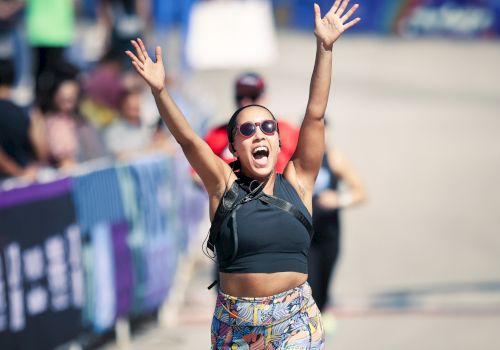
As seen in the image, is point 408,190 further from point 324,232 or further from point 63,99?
point 324,232

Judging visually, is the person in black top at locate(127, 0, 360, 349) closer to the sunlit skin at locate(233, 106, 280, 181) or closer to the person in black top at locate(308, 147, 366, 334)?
the sunlit skin at locate(233, 106, 280, 181)

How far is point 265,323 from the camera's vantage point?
16.1 ft

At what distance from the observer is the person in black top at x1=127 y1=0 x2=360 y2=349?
16.1ft

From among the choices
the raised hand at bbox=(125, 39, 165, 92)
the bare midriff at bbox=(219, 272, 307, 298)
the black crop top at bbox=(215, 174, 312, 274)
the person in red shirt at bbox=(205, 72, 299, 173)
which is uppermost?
the raised hand at bbox=(125, 39, 165, 92)

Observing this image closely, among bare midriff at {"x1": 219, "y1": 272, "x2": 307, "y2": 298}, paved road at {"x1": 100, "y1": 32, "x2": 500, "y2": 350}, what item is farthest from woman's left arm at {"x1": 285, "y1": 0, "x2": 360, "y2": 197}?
paved road at {"x1": 100, "y1": 32, "x2": 500, "y2": 350}

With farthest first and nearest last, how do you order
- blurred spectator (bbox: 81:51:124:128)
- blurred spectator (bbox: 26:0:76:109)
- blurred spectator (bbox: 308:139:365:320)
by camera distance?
blurred spectator (bbox: 26:0:76:109)
blurred spectator (bbox: 81:51:124:128)
blurred spectator (bbox: 308:139:365:320)

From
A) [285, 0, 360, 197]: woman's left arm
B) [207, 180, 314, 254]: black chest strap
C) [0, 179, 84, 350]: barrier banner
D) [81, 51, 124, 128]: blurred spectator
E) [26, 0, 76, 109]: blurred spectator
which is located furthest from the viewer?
[26, 0, 76, 109]: blurred spectator

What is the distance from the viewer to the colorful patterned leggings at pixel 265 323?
490cm

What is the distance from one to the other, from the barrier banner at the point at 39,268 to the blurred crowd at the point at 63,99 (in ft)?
1.66

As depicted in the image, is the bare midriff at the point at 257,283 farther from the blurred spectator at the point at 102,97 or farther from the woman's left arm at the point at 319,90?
the blurred spectator at the point at 102,97

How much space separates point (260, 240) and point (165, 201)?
5.02 metres

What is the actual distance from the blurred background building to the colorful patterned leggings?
2464 mm

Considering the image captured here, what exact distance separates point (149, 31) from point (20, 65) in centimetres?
244

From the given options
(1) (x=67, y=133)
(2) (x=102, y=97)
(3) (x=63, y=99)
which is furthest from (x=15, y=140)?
(2) (x=102, y=97)
